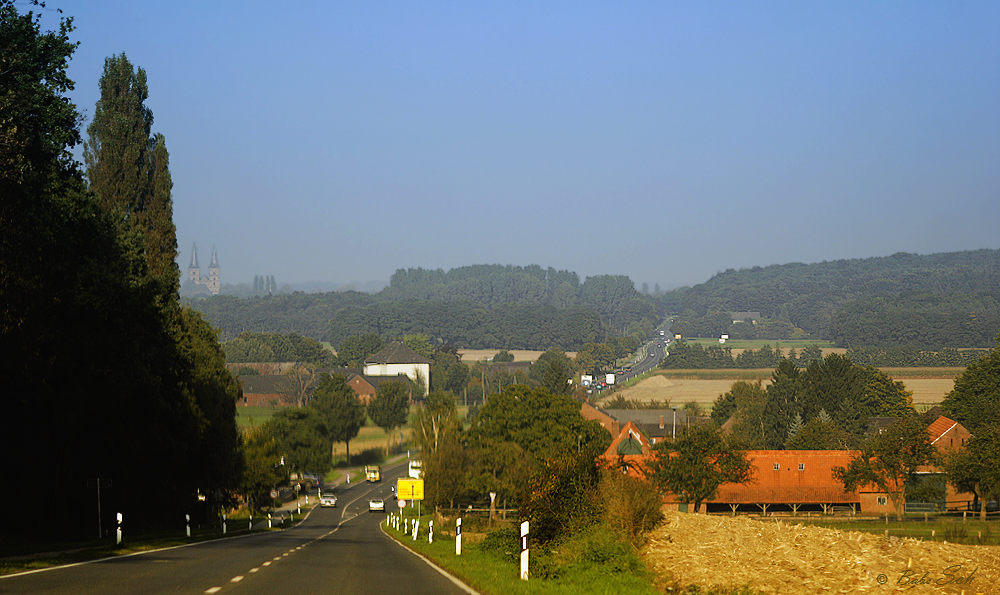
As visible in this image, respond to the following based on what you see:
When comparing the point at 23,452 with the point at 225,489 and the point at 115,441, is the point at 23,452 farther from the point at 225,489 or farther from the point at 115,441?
the point at 225,489

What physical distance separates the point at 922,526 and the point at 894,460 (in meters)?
21.2

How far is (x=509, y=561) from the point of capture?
2652 centimetres

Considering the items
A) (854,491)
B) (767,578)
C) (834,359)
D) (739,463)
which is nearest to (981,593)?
(767,578)

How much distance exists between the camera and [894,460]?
8706 centimetres

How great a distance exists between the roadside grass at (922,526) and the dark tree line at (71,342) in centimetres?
3085

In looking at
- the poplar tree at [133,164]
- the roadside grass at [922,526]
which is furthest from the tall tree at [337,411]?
the poplar tree at [133,164]

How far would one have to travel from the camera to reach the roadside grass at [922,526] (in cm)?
5227

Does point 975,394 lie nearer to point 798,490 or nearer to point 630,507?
point 798,490

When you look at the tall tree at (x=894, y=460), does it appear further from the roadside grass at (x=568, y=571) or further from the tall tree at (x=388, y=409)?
the tall tree at (x=388, y=409)

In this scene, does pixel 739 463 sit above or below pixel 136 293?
below

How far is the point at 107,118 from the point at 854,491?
68040 mm

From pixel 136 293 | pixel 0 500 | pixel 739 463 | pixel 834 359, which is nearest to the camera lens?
pixel 0 500

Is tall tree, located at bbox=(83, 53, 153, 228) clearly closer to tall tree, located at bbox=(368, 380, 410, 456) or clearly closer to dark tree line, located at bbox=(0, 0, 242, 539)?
dark tree line, located at bbox=(0, 0, 242, 539)

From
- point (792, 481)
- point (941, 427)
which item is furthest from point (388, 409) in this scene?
point (941, 427)
